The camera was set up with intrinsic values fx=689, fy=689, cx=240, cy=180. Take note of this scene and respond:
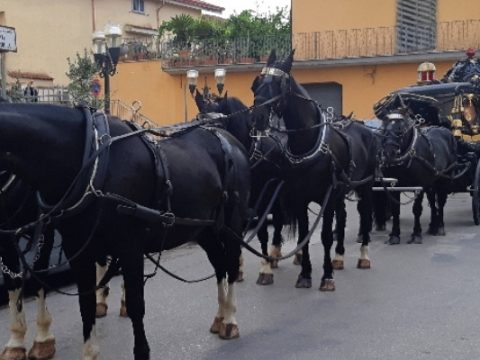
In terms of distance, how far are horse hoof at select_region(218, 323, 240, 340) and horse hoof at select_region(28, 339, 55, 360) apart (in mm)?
1326

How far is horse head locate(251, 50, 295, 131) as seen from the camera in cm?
647

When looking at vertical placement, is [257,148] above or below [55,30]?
Result: below

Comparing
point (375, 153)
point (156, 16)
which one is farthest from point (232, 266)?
point (156, 16)

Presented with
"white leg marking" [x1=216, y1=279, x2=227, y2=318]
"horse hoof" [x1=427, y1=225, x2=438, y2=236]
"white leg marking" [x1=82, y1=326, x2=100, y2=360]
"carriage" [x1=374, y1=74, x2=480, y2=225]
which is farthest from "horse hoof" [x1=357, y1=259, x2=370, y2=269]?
"white leg marking" [x1=82, y1=326, x2=100, y2=360]

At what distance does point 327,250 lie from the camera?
7.25 m

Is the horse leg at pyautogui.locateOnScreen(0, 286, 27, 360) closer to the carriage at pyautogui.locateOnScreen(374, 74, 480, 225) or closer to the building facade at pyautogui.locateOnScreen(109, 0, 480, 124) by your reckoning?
the carriage at pyautogui.locateOnScreen(374, 74, 480, 225)

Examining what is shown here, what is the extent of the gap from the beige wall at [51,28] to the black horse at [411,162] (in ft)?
63.7

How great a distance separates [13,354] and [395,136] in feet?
21.2

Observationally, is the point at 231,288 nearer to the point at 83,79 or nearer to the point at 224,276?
the point at 224,276

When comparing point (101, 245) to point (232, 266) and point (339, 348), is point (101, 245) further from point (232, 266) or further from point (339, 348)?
point (339, 348)

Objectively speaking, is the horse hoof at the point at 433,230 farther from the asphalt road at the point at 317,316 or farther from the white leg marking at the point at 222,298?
the white leg marking at the point at 222,298

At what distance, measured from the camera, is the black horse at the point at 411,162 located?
984cm

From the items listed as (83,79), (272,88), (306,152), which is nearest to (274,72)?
(272,88)

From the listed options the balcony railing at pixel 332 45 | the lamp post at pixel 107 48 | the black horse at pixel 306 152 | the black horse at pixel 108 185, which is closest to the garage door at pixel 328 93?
the balcony railing at pixel 332 45
